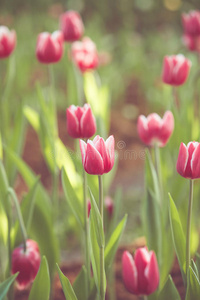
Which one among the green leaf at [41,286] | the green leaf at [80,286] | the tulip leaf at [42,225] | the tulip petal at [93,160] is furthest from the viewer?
the tulip leaf at [42,225]

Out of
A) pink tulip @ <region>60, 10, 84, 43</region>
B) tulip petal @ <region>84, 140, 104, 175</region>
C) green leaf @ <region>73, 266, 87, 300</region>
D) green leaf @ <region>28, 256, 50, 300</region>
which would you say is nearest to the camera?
tulip petal @ <region>84, 140, 104, 175</region>

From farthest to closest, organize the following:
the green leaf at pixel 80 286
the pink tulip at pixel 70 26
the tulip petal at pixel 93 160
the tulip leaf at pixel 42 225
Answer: the pink tulip at pixel 70 26
the tulip leaf at pixel 42 225
the green leaf at pixel 80 286
the tulip petal at pixel 93 160

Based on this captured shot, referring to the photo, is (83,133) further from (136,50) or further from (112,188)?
(136,50)

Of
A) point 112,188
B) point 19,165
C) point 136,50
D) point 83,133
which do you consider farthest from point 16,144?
point 136,50

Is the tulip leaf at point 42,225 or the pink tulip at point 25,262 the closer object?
the pink tulip at point 25,262

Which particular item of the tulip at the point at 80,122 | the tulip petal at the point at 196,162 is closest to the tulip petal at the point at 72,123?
the tulip at the point at 80,122

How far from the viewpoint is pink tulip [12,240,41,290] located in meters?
1.04

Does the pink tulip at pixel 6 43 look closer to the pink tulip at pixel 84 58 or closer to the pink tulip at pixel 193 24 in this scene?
the pink tulip at pixel 84 58

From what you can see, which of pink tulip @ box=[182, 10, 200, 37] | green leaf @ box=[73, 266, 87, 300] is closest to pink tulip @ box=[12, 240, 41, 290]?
green leaf @ box=[73, 266, 87, 300]

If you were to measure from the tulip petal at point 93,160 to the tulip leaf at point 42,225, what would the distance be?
446 mm

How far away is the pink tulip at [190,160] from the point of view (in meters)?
0.82

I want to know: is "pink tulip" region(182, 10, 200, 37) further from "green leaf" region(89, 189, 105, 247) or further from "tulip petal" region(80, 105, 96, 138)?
"green leaf" region(89, 189, 105, 247)

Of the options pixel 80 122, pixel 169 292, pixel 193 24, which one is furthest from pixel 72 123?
pixel 193 24

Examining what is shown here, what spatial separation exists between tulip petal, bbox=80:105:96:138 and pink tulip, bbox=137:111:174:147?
15 cm
